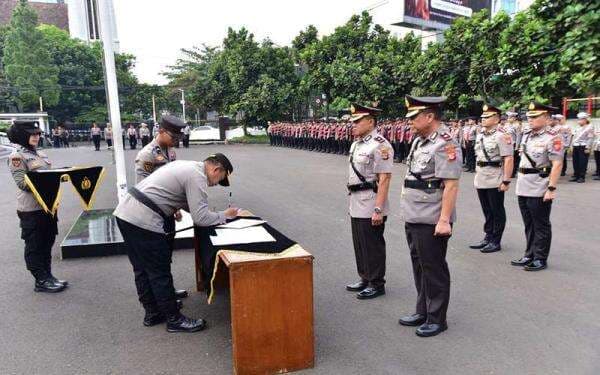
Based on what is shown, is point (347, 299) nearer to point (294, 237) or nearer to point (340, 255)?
point (340, 255)

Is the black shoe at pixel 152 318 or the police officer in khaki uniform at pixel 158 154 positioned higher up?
the police officer in khaki uniform at pixel 158 154

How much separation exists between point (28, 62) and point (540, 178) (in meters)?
43.6

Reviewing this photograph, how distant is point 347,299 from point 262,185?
7.94 metres

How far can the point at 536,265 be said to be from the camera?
207 inches

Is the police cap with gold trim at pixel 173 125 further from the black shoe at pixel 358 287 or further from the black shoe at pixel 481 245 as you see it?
the black shoe at pixel 481 245

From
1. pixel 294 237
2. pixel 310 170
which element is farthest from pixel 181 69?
pixel 294 237

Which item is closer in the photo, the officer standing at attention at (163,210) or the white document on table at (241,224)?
the officer standing at attention at (163,210)

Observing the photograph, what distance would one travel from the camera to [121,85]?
44.0 m

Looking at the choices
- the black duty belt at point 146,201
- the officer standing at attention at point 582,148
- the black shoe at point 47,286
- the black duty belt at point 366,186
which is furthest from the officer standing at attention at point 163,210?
the officer standing at attention at point 582,148

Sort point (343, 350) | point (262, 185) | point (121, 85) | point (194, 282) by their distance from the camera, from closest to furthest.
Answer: point (343, 350), point (194, 282), point (262, 185), point (121, 85)

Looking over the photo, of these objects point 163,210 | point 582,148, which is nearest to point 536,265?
point 163,210

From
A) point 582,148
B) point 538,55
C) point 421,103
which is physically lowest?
point 582,148

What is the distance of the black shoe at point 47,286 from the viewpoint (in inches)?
192

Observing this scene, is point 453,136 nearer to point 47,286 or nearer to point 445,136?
point 445,136
